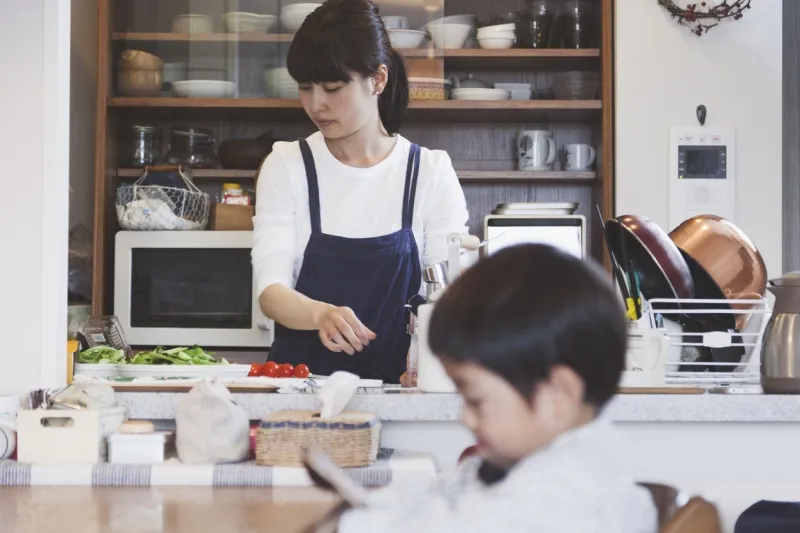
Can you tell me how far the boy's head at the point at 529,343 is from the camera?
766 mm

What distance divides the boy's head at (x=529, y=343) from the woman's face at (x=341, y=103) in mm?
1350

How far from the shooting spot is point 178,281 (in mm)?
3631

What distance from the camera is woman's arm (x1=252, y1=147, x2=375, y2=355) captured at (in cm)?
194

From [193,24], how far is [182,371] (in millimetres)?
2147

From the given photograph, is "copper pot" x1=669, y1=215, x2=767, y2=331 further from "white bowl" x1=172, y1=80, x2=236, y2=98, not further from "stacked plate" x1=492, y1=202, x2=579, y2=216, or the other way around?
"white bowl" x1=172, y1=80, x2=236, y2=98

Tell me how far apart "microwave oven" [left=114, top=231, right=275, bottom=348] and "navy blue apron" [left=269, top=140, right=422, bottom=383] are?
4.71 ft

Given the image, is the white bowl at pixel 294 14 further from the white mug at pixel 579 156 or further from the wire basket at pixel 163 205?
the white mug at pixel 579 156

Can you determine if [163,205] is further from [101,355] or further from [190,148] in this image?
[101,355]

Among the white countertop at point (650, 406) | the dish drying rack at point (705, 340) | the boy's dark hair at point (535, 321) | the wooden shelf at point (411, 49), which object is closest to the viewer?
the boy's dark hair at point (535, 321)

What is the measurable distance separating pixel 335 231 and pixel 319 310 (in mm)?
320

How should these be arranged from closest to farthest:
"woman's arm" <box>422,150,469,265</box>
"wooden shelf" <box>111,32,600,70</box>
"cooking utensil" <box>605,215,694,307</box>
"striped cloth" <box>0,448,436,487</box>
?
"striped cloth" <box>0,448,436,487</box>, "cooking utensil" <box>605,215,694,307</box>, "woman's arm" <box>422,150,469,265</box>, "wooden shelf" <box>111,32,600,70</box>

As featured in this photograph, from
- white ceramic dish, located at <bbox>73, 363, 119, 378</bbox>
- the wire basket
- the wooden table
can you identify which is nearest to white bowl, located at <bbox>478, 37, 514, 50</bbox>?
the wire basket

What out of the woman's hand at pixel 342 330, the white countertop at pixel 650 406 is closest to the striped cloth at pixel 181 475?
the white countertop at pixel 650 406

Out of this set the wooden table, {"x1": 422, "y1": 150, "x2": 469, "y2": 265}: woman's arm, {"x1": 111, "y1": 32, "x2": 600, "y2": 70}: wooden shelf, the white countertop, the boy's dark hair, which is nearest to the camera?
the boy's dark hair
